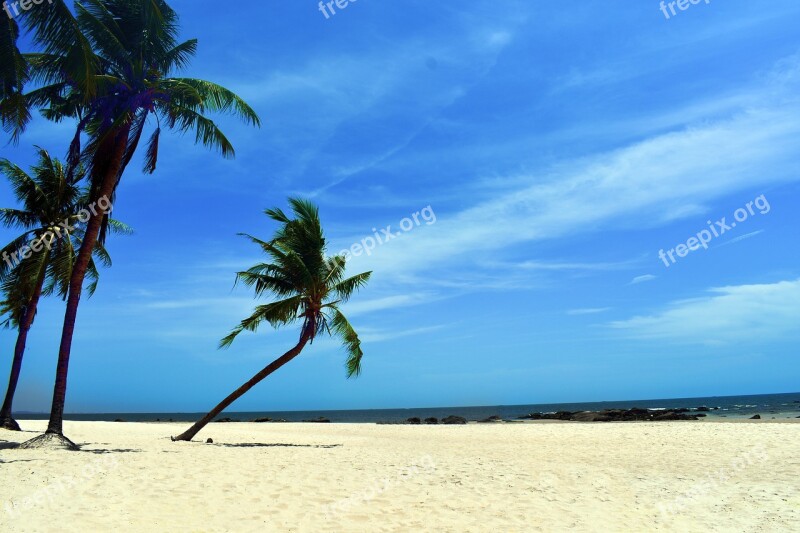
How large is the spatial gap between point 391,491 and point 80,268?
469 inches

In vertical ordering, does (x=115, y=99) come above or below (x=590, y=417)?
above

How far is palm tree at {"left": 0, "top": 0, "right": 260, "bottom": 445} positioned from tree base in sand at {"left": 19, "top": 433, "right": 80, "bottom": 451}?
6cm

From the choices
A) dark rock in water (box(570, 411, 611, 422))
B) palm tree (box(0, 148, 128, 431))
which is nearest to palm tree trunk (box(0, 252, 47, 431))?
palm tree (box(0, 148, 128, 431))

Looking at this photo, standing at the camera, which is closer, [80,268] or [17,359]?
[80,268]

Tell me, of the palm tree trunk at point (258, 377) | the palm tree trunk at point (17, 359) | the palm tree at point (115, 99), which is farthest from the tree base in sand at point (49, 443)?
the palm tree trunk at point (17, 359)

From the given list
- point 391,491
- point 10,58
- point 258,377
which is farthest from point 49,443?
point 391,491

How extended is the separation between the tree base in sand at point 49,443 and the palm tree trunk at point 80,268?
0.69ft

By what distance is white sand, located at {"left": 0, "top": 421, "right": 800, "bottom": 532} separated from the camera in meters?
7.49

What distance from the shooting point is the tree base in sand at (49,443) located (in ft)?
45.7

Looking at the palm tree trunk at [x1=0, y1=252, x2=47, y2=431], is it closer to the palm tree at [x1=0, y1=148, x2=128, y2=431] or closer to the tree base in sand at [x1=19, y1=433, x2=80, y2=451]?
the palm tree at [x1=0, y1=148, x2=128, y2=431]

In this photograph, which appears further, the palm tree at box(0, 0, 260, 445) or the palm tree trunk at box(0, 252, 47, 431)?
the palm tree trunk at box(0, 252, 47, 431)

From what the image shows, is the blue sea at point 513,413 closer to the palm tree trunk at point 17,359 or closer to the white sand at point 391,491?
the white sand at point 391,491

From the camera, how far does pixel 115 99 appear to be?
1627 cm

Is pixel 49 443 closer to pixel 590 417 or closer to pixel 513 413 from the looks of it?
pixel 590 417
